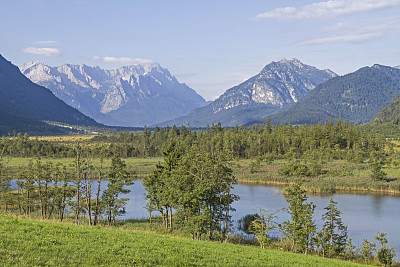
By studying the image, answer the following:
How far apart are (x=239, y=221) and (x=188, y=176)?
18.5 m

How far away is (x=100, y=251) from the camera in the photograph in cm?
1934

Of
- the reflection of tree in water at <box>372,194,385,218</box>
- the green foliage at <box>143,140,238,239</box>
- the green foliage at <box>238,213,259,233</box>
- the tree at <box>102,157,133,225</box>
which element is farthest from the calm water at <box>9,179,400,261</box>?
the green foliage at <box>143,140,238,239</box>

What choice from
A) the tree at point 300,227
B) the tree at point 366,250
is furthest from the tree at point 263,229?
the tree at point 366,250

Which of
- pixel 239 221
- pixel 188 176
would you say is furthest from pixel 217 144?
pixel 188 176

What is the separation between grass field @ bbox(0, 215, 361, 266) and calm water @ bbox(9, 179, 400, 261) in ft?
89.2

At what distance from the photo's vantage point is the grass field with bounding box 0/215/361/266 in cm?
1764

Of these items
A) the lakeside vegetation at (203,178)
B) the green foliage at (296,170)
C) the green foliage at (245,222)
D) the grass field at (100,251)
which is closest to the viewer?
the grass field at (100,251)

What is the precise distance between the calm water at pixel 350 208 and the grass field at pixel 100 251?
89.2 feet

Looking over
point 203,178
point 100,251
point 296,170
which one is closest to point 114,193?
point 203,178

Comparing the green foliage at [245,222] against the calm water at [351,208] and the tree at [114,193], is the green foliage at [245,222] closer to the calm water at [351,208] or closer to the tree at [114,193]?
the calm water at [351,208]

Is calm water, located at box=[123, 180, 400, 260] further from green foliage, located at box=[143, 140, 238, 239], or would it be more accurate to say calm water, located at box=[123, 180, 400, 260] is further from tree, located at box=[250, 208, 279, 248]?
green foliage, located at box=[143, 140, 238, 239]

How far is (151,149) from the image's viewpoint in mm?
182000

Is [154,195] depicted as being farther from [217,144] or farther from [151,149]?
[151,149]

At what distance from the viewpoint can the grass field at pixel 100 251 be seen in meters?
17.6
